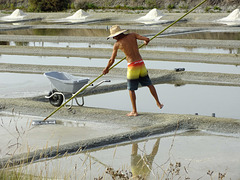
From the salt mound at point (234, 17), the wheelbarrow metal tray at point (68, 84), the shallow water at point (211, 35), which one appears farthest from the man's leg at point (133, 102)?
the salt mound at point (234, 17)

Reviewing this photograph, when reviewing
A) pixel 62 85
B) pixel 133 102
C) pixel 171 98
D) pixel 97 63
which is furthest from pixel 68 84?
pixel 97 63

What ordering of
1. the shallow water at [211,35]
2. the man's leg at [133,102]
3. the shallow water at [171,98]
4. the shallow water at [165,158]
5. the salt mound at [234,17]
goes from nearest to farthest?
the shallow water at [165,158], the man's leg at [133,102], the shallow water at [171,98], the shallow water at [211,35], the salt mound at [234,17]

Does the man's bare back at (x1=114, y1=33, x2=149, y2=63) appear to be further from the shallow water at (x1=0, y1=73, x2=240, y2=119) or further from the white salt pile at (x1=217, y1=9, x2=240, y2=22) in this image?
the white salt pile at (x1=217, y1=9, x2=240, y2=22)

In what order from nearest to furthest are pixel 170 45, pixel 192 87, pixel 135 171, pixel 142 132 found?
pixel 135 171 < pixel 142 132 < pixel 192 87 < pixel 170 45

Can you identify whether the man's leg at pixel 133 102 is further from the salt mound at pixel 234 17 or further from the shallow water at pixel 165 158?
the salt mound at pixel 234 17

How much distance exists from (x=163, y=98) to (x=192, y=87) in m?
1.34

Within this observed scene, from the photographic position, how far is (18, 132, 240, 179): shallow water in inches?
220

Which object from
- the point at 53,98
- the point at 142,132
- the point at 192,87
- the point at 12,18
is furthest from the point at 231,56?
the point at 12,18

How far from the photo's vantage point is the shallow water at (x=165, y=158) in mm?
5578

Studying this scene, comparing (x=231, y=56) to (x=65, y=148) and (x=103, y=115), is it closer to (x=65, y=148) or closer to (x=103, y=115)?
(x=103, y=115)

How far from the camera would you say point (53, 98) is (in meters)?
8.96

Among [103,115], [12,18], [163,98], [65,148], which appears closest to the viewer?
[65,148]

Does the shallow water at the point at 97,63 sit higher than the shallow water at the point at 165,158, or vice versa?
the shallow water at the point at 165,158

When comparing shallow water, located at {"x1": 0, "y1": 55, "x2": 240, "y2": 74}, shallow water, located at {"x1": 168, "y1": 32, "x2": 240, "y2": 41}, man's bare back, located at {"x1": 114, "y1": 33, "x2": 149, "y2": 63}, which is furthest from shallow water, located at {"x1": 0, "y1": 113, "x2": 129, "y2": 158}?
shallow water, located at {"x1": 168, "y1": 32, "x2": 240, "y2": 41}
